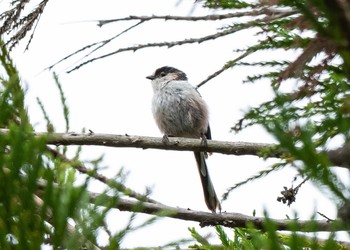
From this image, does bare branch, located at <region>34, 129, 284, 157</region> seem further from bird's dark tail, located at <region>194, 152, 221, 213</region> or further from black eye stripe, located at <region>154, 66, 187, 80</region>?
black eye stripe, located at <region>154, 66, 187, 80</region>

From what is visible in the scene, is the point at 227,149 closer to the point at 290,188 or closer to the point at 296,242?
the point at 290,188

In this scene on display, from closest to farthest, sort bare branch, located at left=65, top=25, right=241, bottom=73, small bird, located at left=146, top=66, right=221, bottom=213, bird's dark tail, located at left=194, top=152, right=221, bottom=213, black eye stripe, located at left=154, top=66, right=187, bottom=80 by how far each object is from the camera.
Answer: bare branch, located at left=65, top=25, right=241, bottom=73
bird's dark tail, located at left=194, top=152, right=221, bottom=213
small bird, located at left=146, top=66, right=221, bottom=213
black eye stripe, located at left=154, top=66, right=187, bottom=80

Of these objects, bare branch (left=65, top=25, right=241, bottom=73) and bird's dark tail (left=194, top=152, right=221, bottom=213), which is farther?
bird's dark tail (left=194, top=152, right=221, bottom=213)

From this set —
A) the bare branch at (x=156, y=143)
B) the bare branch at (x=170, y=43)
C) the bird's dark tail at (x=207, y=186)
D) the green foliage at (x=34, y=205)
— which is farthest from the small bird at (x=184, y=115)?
the green foliage at (x=34, y=205)

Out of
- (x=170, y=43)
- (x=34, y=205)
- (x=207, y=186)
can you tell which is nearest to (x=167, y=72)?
(x=207, y=186)

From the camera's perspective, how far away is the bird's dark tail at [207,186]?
7.14 meters

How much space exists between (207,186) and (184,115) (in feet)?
2.68

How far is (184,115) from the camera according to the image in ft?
24.6

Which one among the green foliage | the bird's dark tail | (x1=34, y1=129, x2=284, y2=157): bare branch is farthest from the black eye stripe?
the green foliage

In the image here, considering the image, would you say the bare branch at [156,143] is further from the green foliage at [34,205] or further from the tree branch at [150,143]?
the green foliage at [34,205]

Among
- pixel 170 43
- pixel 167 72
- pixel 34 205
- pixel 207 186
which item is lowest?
pixel 34 205

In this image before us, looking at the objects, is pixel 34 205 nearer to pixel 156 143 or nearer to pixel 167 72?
pixel 156 143

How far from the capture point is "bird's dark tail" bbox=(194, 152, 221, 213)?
714 cm

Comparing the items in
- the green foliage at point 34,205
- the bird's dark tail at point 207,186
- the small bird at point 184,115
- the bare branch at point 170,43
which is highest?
the small bird at point 184,115
